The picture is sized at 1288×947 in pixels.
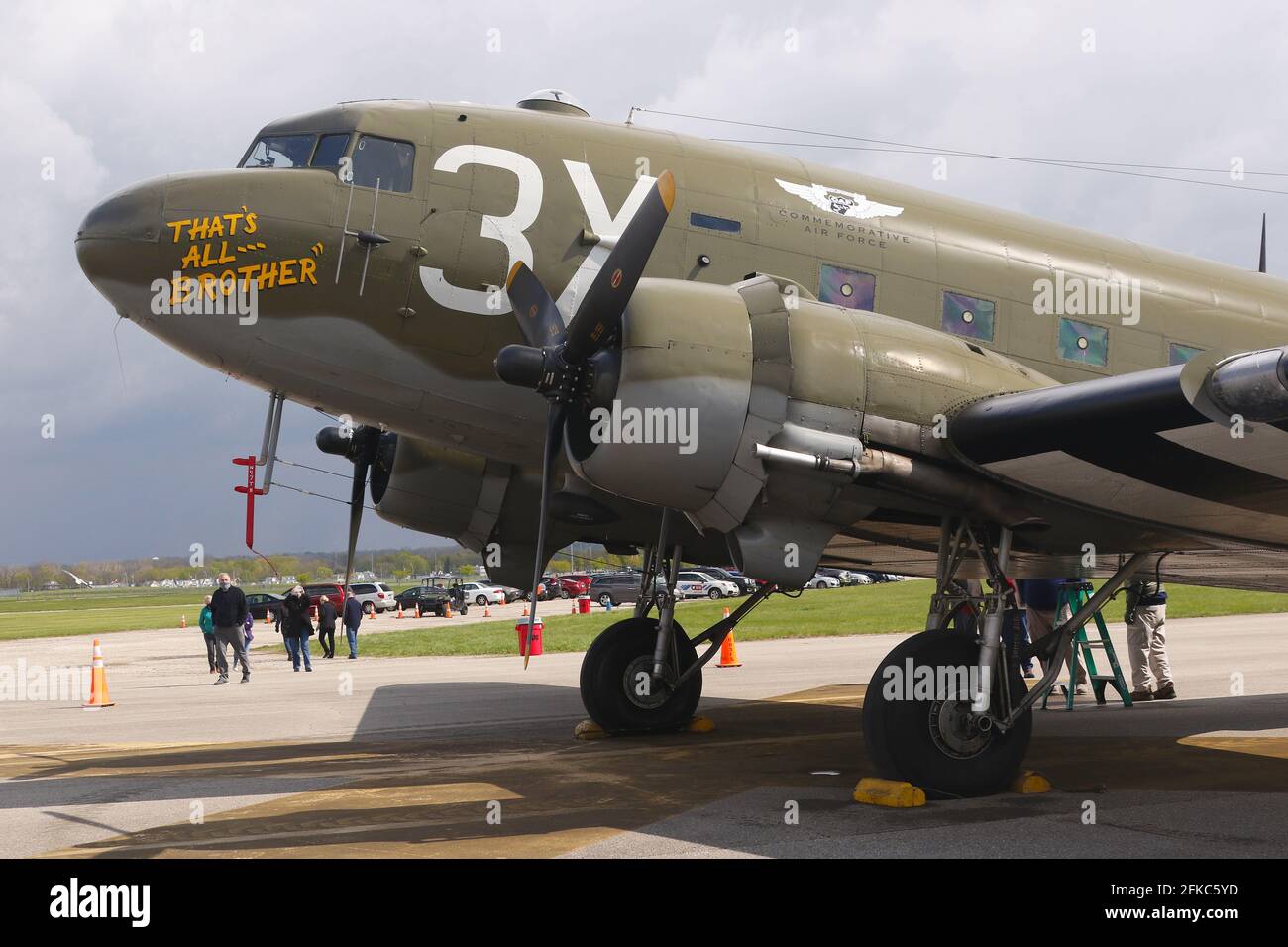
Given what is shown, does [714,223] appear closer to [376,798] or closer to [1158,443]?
[1158,443]

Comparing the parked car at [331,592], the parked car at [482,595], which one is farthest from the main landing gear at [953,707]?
the parked car at [482,595]

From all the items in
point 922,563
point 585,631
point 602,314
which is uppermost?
point 602,314

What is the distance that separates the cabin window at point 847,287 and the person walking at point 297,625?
20758 mm

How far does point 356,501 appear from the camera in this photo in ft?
43.3

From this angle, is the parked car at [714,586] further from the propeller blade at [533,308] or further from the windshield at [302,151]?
the propeller blade at [533,308]

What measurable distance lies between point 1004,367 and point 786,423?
2248 mm

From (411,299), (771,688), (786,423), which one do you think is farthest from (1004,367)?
(771,688)

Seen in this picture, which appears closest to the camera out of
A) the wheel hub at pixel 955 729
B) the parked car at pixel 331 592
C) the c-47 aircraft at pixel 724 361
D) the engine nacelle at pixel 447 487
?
the c-47 aircraft at pixel 724 361

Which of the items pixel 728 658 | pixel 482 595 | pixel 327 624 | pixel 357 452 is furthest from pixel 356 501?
pixel 482 595

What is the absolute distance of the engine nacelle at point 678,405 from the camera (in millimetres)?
8055

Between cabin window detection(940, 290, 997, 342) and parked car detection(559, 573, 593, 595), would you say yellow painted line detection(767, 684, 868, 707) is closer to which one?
cabin window detection(940, 290, 997, 342)

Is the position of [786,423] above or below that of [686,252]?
below
